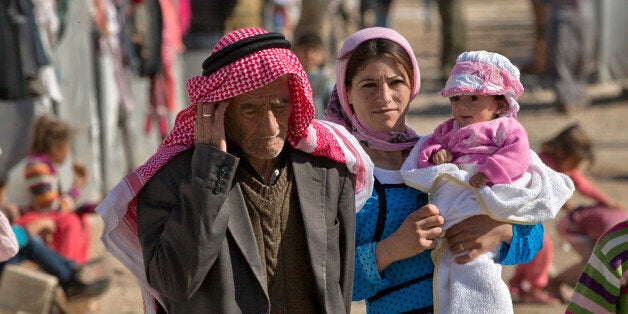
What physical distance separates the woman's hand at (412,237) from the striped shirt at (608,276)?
0.47 m

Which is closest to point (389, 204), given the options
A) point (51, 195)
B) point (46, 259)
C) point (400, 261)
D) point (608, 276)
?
point (400, 261)

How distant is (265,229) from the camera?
123 inches

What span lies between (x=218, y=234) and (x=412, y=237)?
652 millimetres

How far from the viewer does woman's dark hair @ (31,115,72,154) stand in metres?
7.22

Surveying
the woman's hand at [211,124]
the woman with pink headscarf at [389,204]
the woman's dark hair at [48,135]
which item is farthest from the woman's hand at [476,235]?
the woman's dark hair at [48,135]

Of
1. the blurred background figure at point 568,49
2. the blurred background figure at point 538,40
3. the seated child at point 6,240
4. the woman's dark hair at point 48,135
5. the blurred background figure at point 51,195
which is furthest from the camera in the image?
the blurred background figure at point 538,40

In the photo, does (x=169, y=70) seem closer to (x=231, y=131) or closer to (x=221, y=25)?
(x=221, y=25)

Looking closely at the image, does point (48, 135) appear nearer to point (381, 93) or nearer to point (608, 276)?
point (381, 93)

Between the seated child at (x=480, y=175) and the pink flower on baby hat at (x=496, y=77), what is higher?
the pink flower on baby hat at (x=496, y=77)

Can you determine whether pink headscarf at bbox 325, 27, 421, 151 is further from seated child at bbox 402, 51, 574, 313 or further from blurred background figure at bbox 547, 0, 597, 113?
blurred background figure at bbox 547, 0, 597, 113

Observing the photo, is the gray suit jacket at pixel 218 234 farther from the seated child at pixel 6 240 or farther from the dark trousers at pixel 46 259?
the dark trousers at pixel 46 259

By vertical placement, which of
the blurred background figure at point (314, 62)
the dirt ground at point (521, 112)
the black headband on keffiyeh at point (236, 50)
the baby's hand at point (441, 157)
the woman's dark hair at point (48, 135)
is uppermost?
the black headband on keffiyeh at point (236, 50)

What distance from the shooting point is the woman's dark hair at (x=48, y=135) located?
7.22m

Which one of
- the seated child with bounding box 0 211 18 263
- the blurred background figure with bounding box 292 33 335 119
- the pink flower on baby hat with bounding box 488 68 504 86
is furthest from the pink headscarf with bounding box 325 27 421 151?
the blurred background figure with bounding box 292 33 335 119
